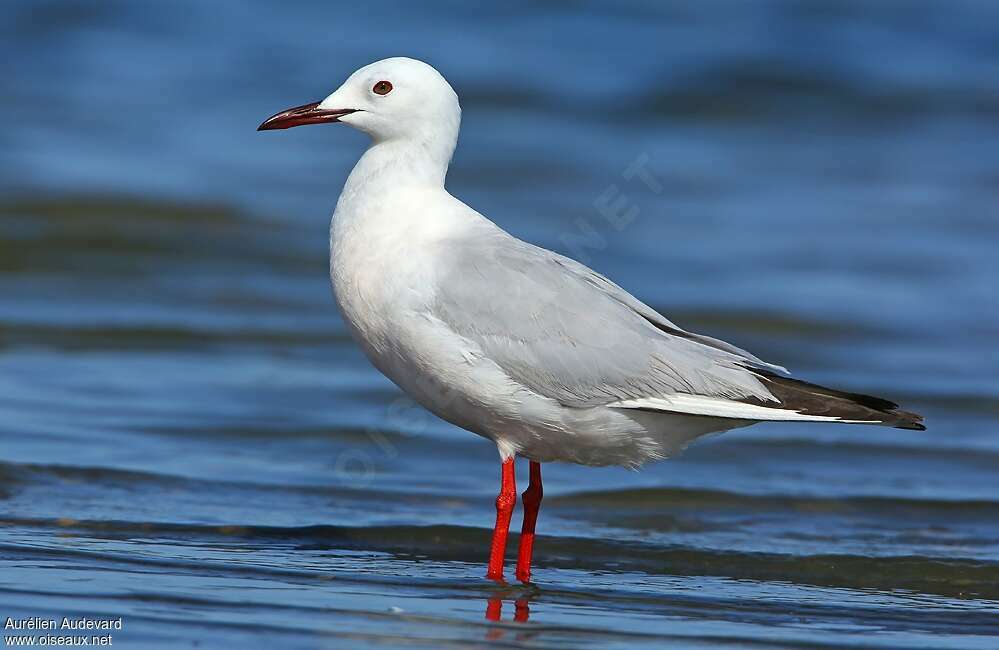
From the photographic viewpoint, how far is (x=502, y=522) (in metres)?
5.61

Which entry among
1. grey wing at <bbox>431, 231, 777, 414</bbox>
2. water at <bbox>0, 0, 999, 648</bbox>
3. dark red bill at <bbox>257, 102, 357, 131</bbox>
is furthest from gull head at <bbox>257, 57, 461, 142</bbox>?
water at <bbox>0, 0, 999, 648</bbox>

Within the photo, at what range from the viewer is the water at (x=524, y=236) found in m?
5.31

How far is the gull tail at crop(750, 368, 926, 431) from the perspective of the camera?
210 inches

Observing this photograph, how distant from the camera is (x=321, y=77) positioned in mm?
18938

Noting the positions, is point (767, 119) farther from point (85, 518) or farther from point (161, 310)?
point (85, 518)

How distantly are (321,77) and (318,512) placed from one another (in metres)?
12.9

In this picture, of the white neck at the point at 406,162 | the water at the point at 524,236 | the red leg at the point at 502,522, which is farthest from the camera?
the white neck at the point at 406,162

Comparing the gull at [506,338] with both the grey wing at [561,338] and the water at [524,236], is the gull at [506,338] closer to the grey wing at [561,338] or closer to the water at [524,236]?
the grey wing at [561,338]

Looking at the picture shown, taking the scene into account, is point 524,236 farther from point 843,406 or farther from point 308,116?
point 843,406

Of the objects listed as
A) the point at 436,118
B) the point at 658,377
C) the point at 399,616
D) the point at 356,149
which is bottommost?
the point at 399,616

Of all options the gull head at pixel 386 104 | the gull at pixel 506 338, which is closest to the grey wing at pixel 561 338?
the gull at pixel 506 338

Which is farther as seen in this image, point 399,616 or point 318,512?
point 318,512

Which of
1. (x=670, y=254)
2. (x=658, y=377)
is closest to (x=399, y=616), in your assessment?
(x=658, y=377)

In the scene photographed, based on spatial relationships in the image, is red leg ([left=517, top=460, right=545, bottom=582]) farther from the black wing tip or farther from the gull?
the black wing tip
